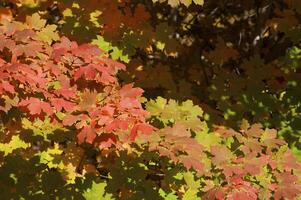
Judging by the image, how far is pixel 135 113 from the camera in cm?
322

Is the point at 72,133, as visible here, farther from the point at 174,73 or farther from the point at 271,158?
the point at 174,73

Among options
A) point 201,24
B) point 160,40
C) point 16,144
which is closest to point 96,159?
point 16,144

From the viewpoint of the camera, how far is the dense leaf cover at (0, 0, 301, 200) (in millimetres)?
3359

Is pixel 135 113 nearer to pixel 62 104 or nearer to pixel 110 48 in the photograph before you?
pixel 62 104

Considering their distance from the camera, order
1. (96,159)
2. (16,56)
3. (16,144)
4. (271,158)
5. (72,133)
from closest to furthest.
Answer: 1. (16,56)
2. (271,158)
3. (72,133)
4. (16,144)
5. (96,159)

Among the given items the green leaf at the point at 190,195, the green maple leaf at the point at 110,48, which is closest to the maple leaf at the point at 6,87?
the green leaf at the point at 190,195

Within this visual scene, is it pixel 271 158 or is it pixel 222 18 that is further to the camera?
pixel 222 18

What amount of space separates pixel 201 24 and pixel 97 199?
4039 millimetres

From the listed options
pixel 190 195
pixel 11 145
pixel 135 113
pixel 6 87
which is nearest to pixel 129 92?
pixel 135 113

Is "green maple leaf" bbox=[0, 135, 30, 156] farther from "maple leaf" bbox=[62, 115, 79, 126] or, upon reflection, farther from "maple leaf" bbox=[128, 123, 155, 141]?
"maple leaf" bbox=[128, 123, 155, 141]

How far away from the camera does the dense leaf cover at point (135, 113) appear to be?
11.0 feet

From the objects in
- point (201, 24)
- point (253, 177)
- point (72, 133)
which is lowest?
point (253, 177)

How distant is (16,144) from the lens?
4.95 metres

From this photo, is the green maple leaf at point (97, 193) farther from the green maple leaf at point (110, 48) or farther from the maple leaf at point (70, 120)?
the green maple leaf at point (110, 48)
